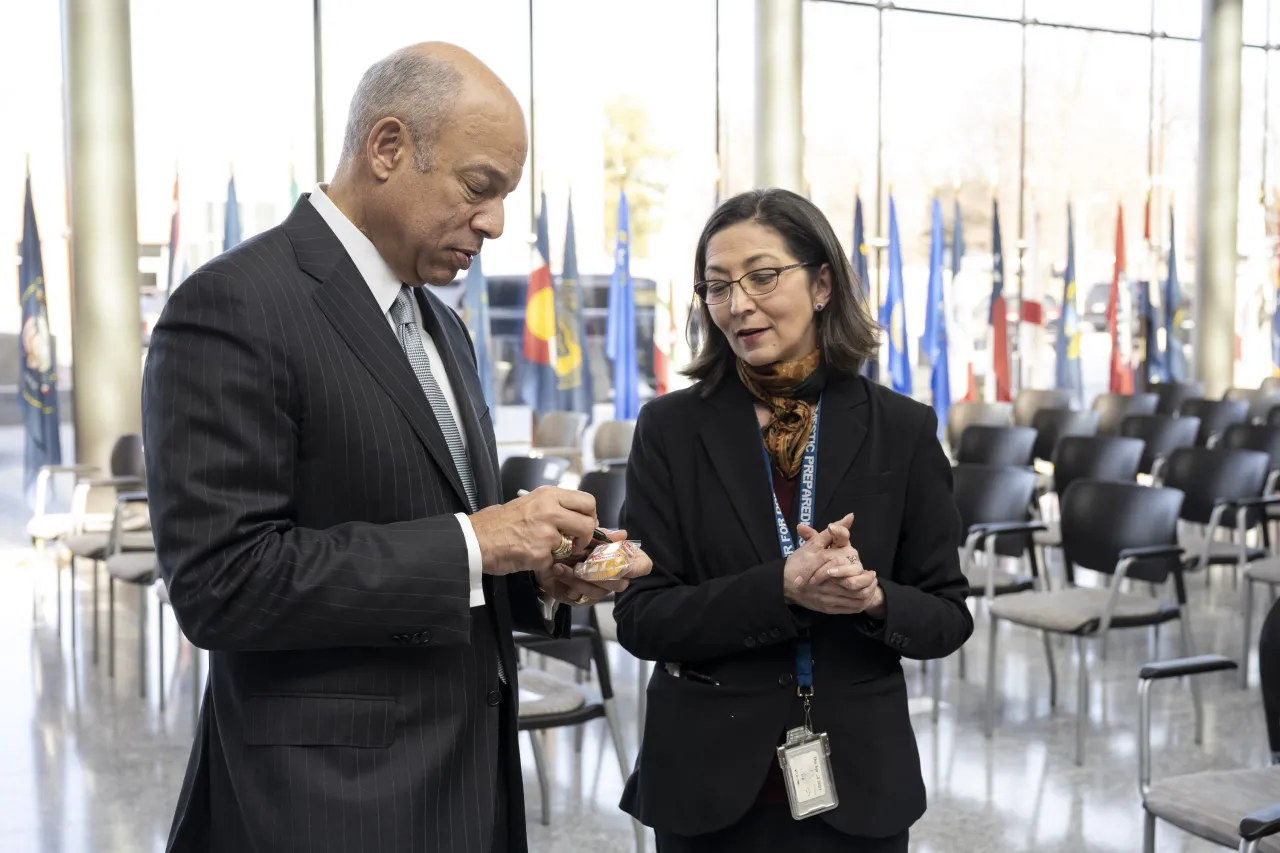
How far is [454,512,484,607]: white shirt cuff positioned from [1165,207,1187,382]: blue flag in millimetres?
12961

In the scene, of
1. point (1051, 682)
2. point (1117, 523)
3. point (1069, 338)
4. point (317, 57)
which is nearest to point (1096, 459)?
point (1117, 523)

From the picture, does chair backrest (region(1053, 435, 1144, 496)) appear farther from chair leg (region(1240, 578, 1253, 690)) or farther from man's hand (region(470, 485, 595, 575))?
man's hand (region(470, 485, 595, 575))

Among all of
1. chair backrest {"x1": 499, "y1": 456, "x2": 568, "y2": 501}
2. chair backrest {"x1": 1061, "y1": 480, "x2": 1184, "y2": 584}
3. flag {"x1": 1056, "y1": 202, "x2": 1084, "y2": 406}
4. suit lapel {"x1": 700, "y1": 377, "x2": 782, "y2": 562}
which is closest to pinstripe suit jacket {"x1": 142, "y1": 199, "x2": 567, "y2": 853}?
suit lapel {"x1": 700, "y1": 377, "x2": 782, "y2": 562}

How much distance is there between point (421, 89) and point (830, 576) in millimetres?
899

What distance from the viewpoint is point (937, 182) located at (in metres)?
12.3

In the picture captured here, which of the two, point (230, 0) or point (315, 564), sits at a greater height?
point (230, 0)

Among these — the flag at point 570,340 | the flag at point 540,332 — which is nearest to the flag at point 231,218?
the flag at point 540,332

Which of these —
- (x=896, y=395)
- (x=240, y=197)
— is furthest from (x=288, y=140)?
(x=896, y=395)

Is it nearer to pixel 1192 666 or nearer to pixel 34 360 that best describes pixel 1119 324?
pixel 34 360

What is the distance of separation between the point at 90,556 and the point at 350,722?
527cm

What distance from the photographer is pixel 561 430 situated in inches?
352

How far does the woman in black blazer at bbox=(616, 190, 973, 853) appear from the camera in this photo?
1979 mm

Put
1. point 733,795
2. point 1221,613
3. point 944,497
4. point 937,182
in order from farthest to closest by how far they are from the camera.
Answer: point 937,182, point 1221,613, point 944,497, point 733,795

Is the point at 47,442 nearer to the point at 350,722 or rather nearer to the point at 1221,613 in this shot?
the point at 1221,613
